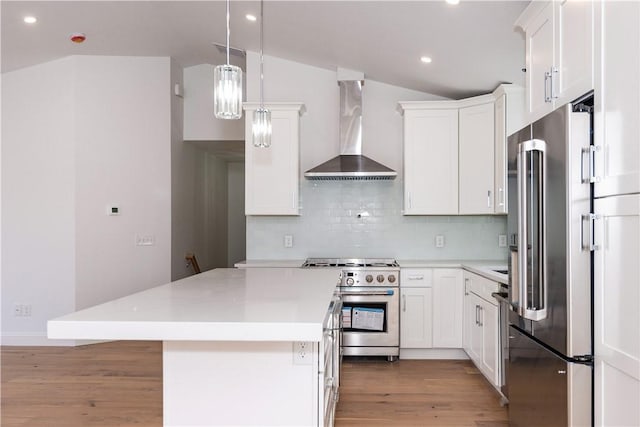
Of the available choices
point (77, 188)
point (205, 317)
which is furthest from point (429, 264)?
point (77, 188)

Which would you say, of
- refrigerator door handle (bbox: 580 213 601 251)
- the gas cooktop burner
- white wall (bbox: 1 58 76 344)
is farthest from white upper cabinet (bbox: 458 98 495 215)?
white wall (bbox: 1 58 76 344)

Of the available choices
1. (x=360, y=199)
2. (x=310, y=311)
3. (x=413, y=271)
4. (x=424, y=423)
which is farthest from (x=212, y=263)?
(x=310, y=311)

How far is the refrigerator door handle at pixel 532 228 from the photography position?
2055 millimetres

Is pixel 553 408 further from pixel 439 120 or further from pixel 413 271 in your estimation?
pixel 439 120

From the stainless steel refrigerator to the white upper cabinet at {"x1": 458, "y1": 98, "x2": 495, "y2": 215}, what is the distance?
1.88 m

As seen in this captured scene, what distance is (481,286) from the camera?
3.69m

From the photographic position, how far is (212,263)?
23.6 feet

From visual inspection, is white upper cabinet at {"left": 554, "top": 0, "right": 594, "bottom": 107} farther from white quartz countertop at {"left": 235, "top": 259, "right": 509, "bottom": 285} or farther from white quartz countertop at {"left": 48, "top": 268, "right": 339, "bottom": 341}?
white quartz countertop at {"left": 235, "top": 259, "right": 509, "bottom": 285}

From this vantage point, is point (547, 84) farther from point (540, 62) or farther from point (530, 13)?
point (530, 13)

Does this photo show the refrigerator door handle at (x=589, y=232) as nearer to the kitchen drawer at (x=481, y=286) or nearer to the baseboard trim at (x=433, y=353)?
the kitchen drawer at (x=481, y=286)

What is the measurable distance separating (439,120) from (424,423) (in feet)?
9.00

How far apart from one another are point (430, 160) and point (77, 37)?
3.50m

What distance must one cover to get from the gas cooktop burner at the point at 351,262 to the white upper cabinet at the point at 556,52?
2.17 metres

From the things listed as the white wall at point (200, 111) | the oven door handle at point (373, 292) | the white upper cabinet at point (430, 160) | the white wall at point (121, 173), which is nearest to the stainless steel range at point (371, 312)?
the oven door handle at point (373, 292)
